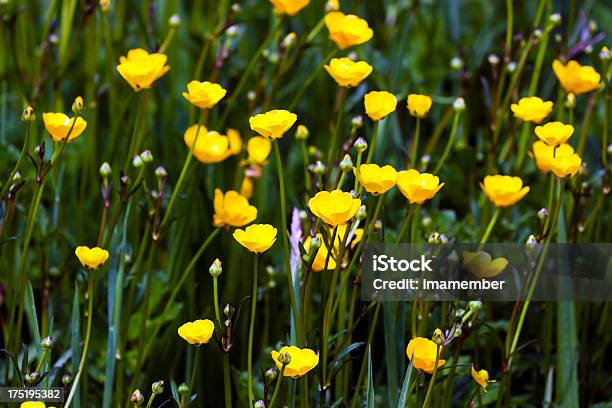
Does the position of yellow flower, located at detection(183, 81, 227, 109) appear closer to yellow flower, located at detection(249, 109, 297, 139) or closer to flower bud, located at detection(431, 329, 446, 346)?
yellow flower, located at detection(249, 109, 297, 139)

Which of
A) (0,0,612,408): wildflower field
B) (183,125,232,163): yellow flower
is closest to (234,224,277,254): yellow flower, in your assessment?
(0,0,612,408): wildflower field

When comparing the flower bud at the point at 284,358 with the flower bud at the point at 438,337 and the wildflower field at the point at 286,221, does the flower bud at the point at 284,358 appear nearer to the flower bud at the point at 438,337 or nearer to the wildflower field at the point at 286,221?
the wildflower field at the point at 286,221

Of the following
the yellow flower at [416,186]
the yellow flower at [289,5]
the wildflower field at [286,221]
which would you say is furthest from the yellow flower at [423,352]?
the yellow flower at [289,5]

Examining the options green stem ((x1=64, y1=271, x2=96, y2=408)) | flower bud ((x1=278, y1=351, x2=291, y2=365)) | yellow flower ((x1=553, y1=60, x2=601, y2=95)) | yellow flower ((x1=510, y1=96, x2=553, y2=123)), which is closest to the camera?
flower bud ((x1=278, y1=351, x2=291, y2=365))

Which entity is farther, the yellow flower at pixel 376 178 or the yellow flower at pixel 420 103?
the yellow flower at pixel 420 103

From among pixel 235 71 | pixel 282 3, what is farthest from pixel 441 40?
pixel 282 3

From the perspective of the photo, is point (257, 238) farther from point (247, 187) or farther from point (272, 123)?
point (247, 187)
